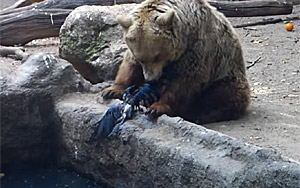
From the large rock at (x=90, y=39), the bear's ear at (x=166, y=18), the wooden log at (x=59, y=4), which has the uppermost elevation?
the bear's ear at (x=166, y=18)

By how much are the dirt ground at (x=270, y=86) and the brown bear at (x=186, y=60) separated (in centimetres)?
24

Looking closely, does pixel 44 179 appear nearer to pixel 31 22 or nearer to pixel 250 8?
pixel 31 22

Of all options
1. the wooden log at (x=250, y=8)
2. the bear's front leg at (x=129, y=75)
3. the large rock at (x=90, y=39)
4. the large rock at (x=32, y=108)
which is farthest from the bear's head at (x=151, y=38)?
the wooden log at (x=250, y=8)

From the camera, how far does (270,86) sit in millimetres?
7102

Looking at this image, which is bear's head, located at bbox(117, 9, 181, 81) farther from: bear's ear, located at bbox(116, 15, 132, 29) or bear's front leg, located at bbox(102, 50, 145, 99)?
bear's front leg, located at bbox(102, 50, 145, 99)

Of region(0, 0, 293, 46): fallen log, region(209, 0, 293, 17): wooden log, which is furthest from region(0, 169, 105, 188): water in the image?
region(209, 0, 293, 17): wooden log

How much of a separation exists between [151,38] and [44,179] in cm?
144

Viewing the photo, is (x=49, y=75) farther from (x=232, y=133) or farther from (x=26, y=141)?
(x=232, y=133)

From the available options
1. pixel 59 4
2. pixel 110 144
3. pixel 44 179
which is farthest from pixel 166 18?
pixel 59 4

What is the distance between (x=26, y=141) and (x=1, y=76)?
1.87 feet

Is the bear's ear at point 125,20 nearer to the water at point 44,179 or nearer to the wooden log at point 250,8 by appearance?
the water at point 44,179

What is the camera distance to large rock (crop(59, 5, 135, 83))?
21.0ft

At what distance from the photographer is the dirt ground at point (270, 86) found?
4973mm

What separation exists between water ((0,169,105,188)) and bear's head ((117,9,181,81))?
98 centimetres
